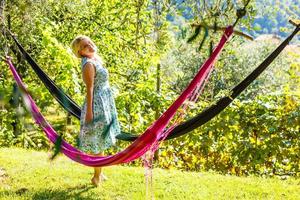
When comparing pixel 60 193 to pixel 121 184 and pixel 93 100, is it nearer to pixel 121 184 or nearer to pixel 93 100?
pixel 121 184

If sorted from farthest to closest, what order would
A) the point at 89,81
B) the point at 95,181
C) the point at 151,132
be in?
the point at 95,181
the point at 89,81
the point at 151,132

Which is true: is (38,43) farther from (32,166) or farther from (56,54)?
(32,166)

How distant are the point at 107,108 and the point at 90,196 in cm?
66

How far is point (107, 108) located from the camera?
3.44 meters

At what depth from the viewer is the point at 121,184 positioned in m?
3.66

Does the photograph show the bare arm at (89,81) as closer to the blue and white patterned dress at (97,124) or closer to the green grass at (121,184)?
the blue and white patterned dress at (97,124)

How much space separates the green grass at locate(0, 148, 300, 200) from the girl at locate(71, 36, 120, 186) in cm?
35

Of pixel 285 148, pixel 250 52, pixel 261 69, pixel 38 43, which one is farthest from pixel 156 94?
pixel 250 52

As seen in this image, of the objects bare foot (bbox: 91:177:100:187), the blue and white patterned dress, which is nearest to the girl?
the blue and white patterned dress

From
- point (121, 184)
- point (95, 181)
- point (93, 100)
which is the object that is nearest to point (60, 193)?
point (95, 181)

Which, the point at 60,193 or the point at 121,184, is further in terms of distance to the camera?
the point at 121,184

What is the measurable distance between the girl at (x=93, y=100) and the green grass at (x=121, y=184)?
1.15ft

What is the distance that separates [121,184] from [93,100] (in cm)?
75

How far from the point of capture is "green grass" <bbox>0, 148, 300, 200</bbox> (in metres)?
3.43
